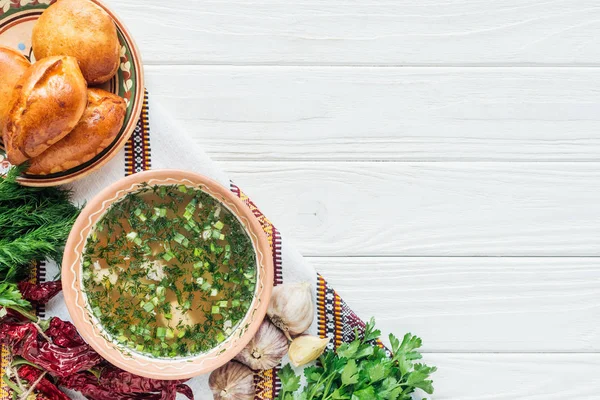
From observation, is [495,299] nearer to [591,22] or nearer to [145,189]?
[591,22]

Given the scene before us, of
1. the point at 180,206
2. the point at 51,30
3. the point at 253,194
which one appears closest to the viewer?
the point at 51,30

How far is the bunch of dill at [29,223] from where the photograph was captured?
4.94 ft

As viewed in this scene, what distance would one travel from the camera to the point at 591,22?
68.4 inches

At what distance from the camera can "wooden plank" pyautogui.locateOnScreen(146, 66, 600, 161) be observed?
5.54ft

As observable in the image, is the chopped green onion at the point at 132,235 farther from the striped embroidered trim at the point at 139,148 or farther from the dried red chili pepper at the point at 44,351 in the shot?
the dried red chili pepper at the point at 44,351

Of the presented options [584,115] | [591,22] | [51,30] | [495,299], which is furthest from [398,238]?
[51,30]

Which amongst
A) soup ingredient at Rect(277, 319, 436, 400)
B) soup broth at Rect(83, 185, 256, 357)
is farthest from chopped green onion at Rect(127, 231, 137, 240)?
soup ingredient at Rect(277, 319, 436, 400)

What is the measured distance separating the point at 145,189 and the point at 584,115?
112 centimetres

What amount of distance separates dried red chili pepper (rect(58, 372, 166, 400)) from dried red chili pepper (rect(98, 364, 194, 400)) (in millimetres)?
12

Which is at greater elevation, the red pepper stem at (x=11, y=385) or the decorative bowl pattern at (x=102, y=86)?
the decorative bowl pattern at (x=102, y=86)

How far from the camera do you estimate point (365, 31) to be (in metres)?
1.70

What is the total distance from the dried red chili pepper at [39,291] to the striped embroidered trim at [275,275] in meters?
0.48

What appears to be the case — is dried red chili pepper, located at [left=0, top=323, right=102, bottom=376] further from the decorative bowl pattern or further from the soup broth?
the decorative bowl pattern

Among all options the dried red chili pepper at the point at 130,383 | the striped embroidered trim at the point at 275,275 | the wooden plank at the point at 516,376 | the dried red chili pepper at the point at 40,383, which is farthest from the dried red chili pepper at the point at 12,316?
→ the wooden plank at the point at 516,376
